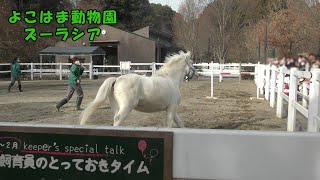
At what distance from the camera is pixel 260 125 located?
25.1ft

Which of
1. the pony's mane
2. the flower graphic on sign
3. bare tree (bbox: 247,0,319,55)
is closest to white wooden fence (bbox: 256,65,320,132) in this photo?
bare tree (bbox: 247,0,319,55)

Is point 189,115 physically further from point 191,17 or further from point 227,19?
point 227,19

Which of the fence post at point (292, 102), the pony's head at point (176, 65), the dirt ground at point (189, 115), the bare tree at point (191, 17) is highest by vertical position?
the bare tree at point (191, 17)

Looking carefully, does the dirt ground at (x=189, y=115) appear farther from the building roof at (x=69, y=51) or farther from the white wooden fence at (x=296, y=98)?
the building roof at (x=69, y=51)

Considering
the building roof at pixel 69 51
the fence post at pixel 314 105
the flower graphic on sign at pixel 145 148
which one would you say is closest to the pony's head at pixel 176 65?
the fence post at pixel 314 105

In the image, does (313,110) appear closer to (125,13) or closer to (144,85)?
(144,85)

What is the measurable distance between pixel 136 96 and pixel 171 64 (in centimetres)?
130

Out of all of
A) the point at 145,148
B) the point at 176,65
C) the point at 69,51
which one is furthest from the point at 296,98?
the point at 69,51

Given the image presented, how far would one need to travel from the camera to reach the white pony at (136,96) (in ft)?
17.7

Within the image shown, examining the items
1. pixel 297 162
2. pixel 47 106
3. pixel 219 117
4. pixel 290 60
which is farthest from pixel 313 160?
pixel 47 106

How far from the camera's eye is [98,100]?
17.4 ft

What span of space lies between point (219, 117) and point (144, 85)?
3470mm

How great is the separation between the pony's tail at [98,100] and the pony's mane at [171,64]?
1176mm

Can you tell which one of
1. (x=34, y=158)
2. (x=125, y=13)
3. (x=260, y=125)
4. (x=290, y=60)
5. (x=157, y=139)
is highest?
(x=125, y=13)
